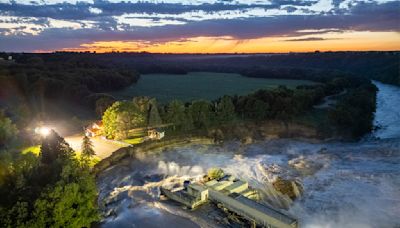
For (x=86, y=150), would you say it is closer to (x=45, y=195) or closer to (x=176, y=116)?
(x=45, y=195)

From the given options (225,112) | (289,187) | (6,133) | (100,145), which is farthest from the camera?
(225,112)

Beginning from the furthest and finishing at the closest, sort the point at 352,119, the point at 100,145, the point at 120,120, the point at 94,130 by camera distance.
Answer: the point at 352,119 < the point at 94,130 < the point at 120,120 < the point at 100,145

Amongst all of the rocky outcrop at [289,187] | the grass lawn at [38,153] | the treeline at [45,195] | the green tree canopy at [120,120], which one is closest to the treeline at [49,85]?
the green tree canopy at [120,120]

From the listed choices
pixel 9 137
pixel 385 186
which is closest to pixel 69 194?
pixel 9 137

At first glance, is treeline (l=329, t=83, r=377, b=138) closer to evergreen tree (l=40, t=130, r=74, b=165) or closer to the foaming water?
the foaming water

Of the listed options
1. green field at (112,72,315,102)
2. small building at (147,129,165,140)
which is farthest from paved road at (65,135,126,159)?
green field at (112,72,315,102)

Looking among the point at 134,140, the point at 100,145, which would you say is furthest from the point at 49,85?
the point at 100,145

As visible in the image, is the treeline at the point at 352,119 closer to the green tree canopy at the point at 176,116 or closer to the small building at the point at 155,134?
the green tree canopy at the point at 176,116

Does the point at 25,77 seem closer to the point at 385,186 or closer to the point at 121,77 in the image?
the point at 121,77
